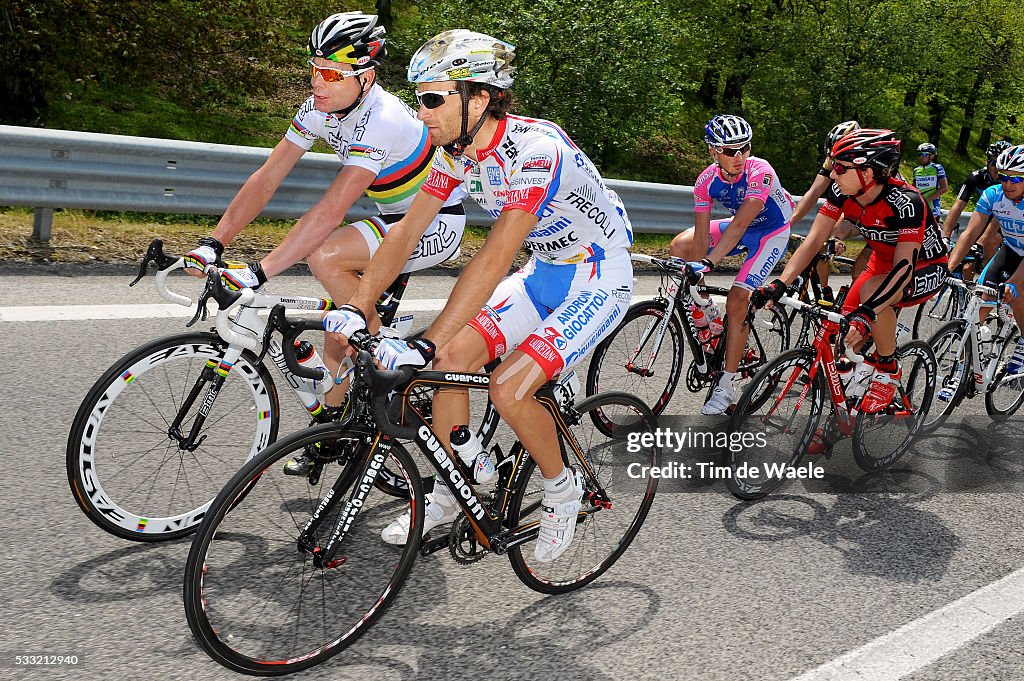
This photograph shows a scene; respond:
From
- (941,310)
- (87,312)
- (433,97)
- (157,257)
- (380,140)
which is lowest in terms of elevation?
(87,312)

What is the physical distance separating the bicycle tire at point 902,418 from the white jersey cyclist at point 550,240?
2.56 metres

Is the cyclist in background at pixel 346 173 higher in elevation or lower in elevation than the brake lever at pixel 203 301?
higher

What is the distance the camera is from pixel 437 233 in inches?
208

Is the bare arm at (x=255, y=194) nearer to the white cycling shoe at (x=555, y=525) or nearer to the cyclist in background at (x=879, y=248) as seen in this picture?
the white cycling shoe at (x=555, y=525)

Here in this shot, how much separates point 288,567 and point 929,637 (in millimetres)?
2715

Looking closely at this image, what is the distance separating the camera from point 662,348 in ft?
22.8

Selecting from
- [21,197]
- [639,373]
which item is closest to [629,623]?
[639,373]

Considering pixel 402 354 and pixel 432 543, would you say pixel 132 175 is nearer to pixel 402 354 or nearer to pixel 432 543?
pixel 432 543

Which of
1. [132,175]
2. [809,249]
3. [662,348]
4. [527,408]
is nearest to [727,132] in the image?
[809,249]

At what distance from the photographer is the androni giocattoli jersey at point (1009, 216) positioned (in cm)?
805

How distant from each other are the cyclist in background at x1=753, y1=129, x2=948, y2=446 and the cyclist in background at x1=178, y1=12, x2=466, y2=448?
7.04 ft

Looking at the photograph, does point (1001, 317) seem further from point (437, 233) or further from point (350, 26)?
point (350, 26)

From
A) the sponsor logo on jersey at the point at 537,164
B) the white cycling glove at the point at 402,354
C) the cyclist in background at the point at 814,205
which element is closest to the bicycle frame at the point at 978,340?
the cyclist in background at the point at 814,205

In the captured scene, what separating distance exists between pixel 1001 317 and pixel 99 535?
6634 mm
